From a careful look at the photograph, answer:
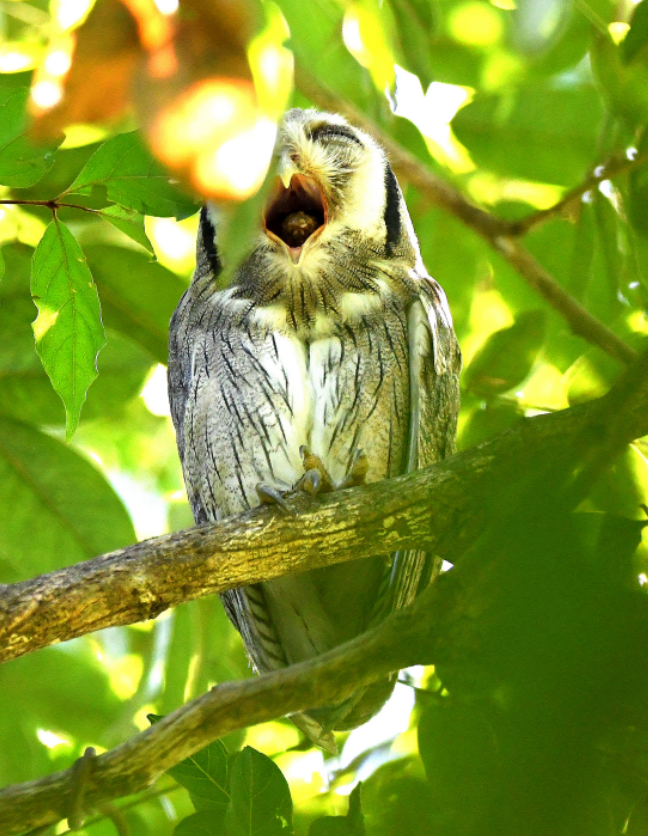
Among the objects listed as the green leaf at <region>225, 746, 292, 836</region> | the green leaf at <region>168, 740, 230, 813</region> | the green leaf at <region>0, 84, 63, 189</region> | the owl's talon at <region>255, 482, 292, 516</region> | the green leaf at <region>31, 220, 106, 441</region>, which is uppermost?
the green leaf at <region>0, 84, 63, 189</region>

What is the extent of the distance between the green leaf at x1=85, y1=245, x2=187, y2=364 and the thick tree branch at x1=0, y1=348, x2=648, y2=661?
0.81m

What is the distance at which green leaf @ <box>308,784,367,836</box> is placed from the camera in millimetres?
768

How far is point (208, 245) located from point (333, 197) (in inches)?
12.4

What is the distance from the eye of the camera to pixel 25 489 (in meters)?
1.93

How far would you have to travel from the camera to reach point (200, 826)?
1.02 metres

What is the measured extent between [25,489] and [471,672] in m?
1.74

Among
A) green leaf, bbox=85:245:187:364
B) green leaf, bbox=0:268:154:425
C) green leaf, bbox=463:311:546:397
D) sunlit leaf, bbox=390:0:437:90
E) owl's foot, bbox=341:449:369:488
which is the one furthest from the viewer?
green leaf, bbox=85:245:187:364

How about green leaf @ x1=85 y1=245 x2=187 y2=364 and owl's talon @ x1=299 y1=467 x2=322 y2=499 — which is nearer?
owl's talon @ x1=299 y1=467 x2=322 y2=499

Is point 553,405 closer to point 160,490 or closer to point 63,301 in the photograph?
point 63,301

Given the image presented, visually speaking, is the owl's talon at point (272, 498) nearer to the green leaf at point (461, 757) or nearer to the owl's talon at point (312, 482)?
the owl's talon at point (312, 482)

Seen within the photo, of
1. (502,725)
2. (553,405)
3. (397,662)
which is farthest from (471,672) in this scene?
(553,405)

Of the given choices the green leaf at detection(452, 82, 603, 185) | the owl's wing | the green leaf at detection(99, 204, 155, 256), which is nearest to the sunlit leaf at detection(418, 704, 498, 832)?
the green leaf at detection(99, 204, 155, 256)

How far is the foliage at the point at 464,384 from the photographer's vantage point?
11.9 inches

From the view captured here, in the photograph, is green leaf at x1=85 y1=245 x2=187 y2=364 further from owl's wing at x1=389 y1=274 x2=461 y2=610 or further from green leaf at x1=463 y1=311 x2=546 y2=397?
green leaf at x1=463 y1=311 x2=546 y2=397
